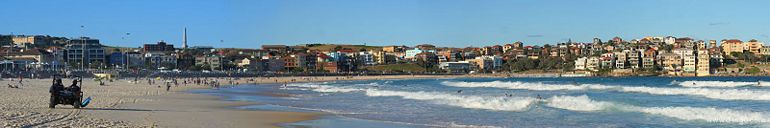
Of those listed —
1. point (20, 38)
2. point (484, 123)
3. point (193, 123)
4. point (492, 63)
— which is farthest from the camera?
point (20, 38)

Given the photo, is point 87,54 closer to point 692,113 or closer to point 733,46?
point 733,46

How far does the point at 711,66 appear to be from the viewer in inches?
5423

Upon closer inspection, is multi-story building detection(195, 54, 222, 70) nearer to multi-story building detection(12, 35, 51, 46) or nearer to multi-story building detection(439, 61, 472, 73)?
multi-story building detection(439, 61, 472, 73)

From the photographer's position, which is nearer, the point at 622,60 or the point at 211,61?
the point at 622,60

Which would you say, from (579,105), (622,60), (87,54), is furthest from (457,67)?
(579,105)

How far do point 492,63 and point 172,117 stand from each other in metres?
150

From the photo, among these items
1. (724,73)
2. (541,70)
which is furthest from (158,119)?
(541,70)

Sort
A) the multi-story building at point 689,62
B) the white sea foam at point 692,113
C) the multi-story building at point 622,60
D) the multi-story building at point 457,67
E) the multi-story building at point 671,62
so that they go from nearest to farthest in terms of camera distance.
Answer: the white sea foam at point 692,113, the multi-story building at point 689,62, the multi-story building at point 671,62, the multi-story building at point 622,60, the multi-story building at point 457,67

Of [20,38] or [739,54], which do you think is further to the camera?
[20,38]

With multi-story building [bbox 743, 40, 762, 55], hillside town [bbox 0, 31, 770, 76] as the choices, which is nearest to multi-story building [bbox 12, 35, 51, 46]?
hillside town [bbox 0, 31, 770, 76]

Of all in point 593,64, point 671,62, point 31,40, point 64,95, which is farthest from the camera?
point 31,40

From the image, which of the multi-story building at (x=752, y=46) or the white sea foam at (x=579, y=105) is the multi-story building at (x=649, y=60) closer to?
the multi-story building at (x=752, y=46)

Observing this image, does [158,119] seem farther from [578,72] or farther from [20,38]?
[20,38]

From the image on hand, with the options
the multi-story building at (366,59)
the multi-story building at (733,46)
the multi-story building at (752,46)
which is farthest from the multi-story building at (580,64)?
the multi-story building at (366,59)
